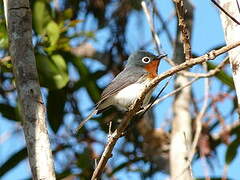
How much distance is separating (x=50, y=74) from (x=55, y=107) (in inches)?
20.4

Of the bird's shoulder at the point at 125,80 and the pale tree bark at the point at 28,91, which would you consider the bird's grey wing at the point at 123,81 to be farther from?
the pale tree bark at the point at 28,91

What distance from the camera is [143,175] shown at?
517 cm

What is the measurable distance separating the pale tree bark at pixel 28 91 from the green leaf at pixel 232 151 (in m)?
2.85

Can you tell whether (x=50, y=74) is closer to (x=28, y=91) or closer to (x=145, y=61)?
(x=145, y=61)

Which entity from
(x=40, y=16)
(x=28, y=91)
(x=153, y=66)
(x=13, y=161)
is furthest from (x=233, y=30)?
(x=13, y=161)

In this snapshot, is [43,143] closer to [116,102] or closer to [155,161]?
[116,102]

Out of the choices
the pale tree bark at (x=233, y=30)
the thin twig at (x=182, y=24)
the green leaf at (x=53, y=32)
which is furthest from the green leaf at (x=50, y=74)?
the thin twig at (x=182, y=24)

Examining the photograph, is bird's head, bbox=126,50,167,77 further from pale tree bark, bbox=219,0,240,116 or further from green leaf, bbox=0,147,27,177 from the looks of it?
pale tree bark, bbox=219,0,240,116

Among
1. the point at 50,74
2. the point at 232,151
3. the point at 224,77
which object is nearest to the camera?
the point at 50,74

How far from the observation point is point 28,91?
279 centimetres

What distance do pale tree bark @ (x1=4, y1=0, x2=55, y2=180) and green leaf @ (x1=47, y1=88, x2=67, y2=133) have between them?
2180mm

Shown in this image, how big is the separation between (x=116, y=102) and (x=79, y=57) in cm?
91

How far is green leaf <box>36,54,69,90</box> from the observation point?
4746mm

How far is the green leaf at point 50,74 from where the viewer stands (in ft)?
15.6
